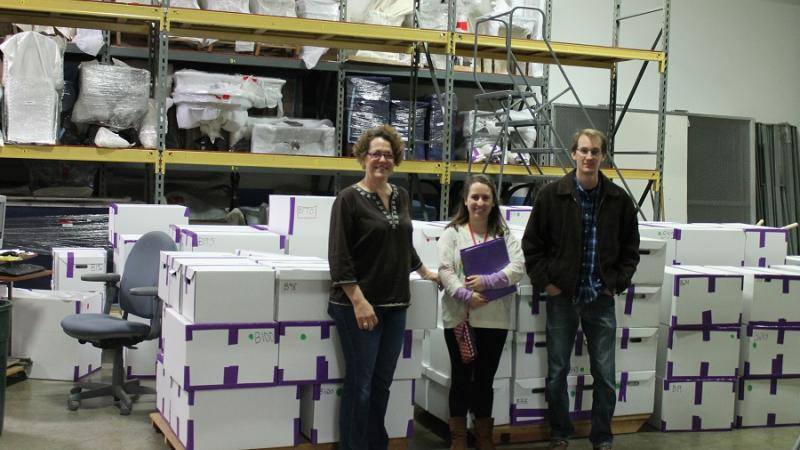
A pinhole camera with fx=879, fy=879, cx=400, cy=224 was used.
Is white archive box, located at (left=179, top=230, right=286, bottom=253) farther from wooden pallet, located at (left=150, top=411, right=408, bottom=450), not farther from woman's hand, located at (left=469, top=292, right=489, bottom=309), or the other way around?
woman's hand, located at (left=469, top=292, right=489, bottom=309)

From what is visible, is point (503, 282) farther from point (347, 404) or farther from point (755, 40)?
point (755, 40)

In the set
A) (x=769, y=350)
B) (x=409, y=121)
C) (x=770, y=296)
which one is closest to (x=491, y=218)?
(x=770, y=296)

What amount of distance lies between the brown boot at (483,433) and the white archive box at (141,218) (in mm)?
2762

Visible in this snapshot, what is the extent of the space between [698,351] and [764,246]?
1.35m

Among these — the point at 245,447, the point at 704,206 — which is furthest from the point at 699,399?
the point at 704,206

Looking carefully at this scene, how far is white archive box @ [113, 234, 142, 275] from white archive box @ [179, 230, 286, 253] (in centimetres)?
38

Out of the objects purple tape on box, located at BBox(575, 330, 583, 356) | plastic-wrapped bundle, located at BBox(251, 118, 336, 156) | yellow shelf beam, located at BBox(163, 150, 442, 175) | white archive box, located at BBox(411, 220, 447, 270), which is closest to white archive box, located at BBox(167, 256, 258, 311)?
white archive box, located at BBox(411, 220, 447, 270)

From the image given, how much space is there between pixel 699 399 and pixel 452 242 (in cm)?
204

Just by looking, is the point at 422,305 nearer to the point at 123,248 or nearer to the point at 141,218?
the point at 123,248

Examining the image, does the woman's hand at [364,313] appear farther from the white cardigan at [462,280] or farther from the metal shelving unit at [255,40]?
the metal shelving unit at [255,40]

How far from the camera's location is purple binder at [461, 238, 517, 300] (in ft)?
14.9

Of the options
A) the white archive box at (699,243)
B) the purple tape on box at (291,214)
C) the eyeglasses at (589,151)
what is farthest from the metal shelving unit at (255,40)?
the eyeglasses at (589,151)

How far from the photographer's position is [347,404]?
4.23 m

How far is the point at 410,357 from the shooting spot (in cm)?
461
